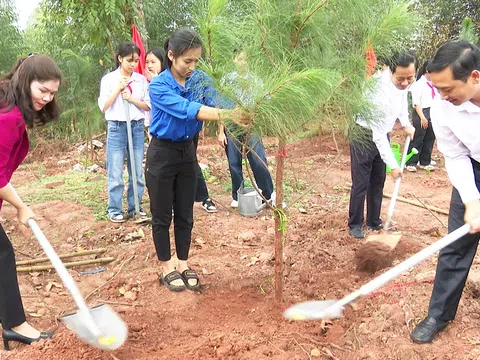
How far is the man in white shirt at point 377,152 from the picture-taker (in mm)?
3455

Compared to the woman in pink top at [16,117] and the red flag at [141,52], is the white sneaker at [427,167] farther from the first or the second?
the woman in pink top at [16,117]

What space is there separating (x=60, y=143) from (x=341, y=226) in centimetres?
804

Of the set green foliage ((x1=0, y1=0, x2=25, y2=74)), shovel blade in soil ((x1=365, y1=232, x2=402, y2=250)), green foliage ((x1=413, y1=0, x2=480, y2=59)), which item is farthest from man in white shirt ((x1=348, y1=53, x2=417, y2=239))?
green foliage ((x1=0, y1=0, x2=25, y2=74))

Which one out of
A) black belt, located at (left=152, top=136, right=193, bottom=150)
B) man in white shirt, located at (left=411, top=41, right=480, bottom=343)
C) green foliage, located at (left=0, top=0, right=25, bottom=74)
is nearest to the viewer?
man in white shirt, located at (left=411, top=41, right=480, bottom=343)

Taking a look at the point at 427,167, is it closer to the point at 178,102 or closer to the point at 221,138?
the point at 221,138

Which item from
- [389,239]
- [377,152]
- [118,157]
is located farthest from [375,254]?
[118,157]

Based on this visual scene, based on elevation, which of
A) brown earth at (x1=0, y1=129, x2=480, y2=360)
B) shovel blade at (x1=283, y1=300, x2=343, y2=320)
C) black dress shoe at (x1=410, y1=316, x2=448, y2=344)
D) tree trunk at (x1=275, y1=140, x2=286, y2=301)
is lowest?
brown earth at (x1=0, y1=129, x2=480, y2=360)

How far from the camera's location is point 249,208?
4836 mm

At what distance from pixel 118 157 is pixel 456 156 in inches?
127

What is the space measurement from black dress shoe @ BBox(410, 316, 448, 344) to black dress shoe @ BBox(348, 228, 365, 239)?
65.5 inches

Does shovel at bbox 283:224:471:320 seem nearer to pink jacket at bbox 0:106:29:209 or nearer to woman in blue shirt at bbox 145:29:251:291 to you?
woman in blue shirt at bbox 145:29:251:291

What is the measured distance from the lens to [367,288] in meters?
2.30

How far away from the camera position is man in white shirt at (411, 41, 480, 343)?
2.08 meters

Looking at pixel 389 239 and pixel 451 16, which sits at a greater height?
pixel 451 16
